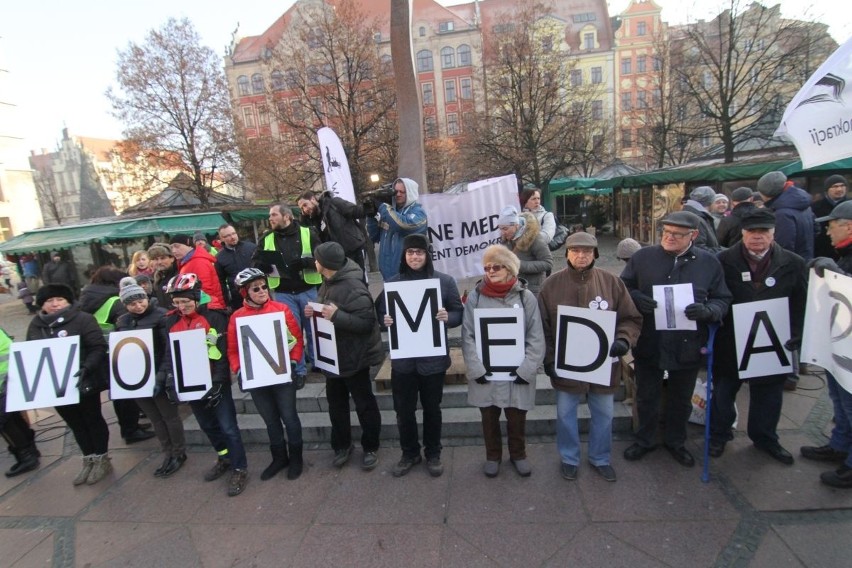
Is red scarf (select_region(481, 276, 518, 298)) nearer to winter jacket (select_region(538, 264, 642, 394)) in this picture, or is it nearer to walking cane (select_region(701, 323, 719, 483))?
winter jacket (select_region(538, 264, 642, 394))

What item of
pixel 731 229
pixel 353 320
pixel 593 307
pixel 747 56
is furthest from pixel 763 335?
pixel 747 56

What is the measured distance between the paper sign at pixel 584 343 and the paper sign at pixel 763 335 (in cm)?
106

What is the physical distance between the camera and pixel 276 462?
3.80 metres

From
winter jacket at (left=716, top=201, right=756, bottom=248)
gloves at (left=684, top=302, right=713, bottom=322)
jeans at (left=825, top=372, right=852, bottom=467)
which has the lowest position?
jeans at (left=825, top=372, right=852, bottom=467)

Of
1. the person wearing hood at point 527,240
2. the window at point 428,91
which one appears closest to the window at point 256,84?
the window at point 428,91

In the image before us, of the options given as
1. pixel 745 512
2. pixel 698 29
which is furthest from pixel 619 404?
pixel 698 29

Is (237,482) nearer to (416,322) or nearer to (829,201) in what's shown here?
(416,322)

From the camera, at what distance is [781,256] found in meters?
3.19

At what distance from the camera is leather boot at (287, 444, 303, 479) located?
3.71 meters

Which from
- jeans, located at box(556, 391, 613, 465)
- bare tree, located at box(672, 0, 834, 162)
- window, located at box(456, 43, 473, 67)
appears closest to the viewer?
jeans, located at box(556, 391, 613, 465)

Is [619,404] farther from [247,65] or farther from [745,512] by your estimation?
[247,65]

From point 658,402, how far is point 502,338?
1.48 meters

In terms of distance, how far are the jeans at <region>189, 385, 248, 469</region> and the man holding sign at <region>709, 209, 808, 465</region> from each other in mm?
4011

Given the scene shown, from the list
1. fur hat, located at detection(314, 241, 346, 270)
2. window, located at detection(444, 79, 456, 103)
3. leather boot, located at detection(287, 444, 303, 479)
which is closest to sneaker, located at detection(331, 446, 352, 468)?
leather boot, located at detection(287, 444, 303, 479)
